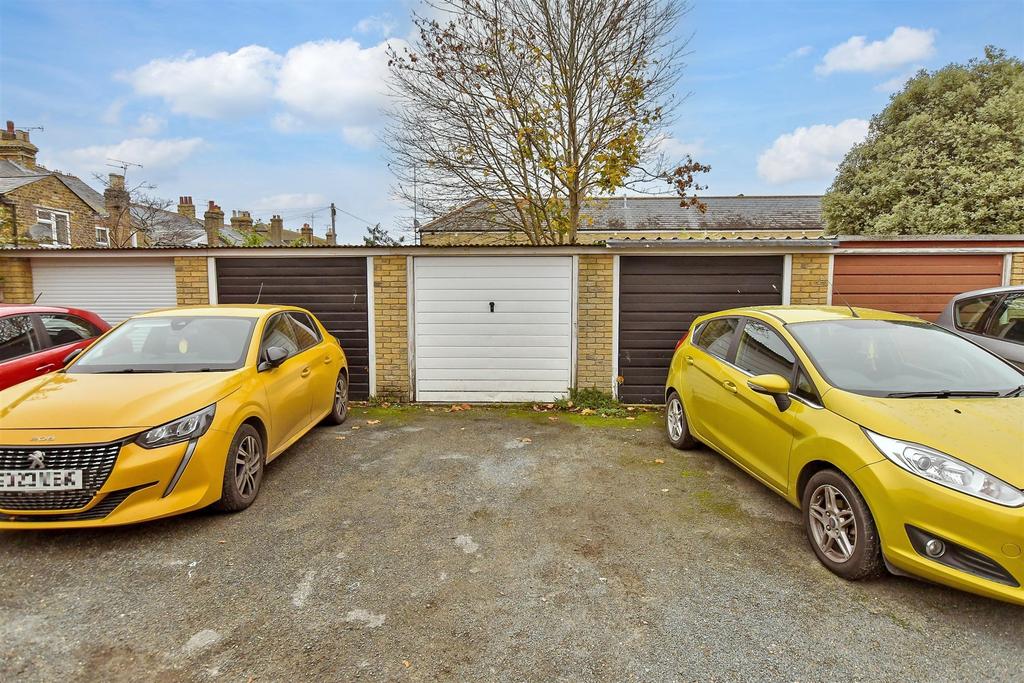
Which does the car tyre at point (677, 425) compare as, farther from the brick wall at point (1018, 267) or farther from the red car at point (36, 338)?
the red car at point (36, 338)

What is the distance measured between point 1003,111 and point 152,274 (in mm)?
19896

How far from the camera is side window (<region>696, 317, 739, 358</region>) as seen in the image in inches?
180

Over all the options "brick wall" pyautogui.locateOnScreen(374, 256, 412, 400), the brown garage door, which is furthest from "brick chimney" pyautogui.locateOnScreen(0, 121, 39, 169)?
the brown garage door

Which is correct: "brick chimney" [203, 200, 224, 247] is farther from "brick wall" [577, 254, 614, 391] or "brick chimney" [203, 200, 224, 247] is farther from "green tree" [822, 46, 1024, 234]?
"green tree" [822, 46, 1024, 234]

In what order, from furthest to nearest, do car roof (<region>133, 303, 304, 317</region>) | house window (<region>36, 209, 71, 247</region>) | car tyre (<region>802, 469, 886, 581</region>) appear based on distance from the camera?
house window (<region>36, 209, 71, 247</region>) → car roof (<region>133, 303, 304, 317</region>) → car tyre (<region>802, 469, 886, 581</region>)

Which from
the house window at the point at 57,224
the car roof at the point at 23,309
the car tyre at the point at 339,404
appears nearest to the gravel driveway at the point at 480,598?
the car tyre at the point at 339,404

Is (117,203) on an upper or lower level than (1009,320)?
upper

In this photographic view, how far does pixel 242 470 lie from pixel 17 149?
3120 cm

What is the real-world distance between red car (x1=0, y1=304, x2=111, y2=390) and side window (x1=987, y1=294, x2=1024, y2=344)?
9.41 meters

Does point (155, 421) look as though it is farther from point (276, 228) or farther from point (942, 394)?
point (276, 228)

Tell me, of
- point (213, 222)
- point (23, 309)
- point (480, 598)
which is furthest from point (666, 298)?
point (213, 222)

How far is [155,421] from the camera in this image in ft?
10.7

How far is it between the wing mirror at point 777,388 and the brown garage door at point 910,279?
15.3 ft

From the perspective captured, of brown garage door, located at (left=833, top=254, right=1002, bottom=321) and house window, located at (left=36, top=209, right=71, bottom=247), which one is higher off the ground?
house window, located at (left=36, top=209, right=71, bottom=247)
